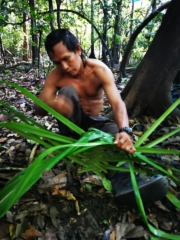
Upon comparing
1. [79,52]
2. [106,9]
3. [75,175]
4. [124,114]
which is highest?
[106,9]

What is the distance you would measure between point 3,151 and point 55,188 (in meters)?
0.71

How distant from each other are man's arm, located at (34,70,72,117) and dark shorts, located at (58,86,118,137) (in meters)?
0.05

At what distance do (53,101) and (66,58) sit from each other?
1.10 ft

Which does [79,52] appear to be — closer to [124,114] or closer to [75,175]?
[124,114]

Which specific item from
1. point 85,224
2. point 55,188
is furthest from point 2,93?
point 85,224

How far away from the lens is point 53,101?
141 cm

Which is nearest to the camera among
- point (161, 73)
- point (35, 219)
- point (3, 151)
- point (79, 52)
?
point (35, 219)

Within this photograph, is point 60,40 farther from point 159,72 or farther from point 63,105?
point 159,72

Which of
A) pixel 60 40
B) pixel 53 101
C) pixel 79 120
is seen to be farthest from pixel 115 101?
pixel 60 40

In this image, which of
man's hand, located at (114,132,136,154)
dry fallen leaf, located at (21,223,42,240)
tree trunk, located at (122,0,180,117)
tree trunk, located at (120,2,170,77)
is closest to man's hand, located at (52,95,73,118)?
man's hand, located at (114,132,136,154)

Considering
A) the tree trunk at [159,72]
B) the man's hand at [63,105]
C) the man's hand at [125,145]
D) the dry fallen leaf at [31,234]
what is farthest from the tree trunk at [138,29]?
the dry fallen leaf at [31,234]

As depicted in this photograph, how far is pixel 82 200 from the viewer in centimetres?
138

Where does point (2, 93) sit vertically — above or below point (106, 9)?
below

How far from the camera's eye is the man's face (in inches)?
58.9
